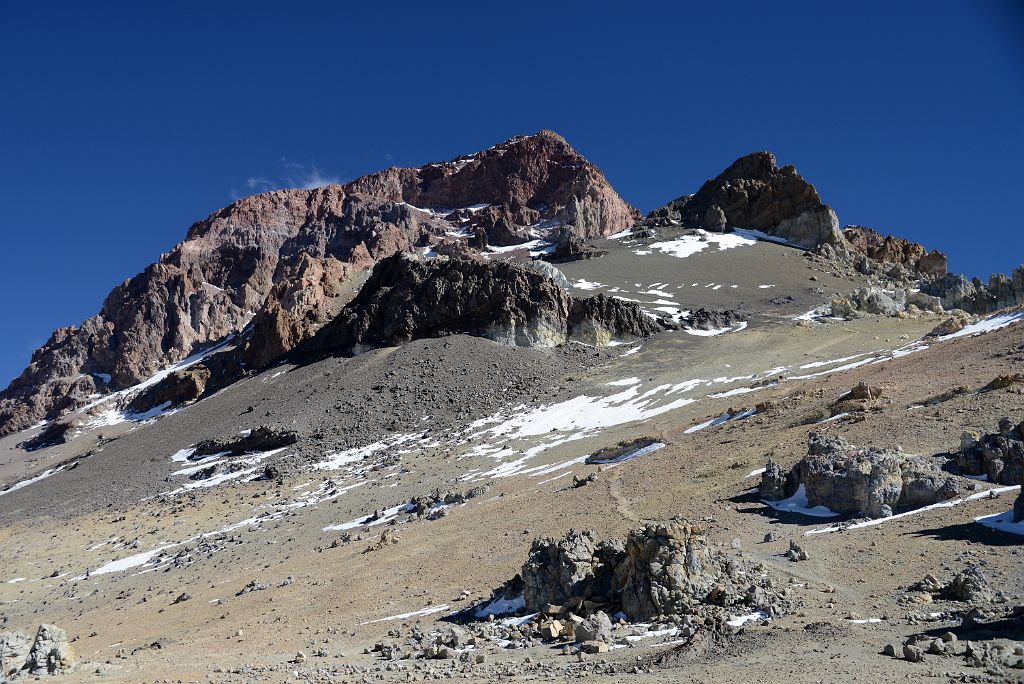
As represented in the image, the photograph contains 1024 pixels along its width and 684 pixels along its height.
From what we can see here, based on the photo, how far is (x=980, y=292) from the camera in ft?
253

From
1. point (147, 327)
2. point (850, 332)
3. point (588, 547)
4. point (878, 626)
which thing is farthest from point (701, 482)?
point (147, 327)

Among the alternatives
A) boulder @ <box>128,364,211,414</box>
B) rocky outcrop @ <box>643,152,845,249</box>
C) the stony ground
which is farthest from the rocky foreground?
rocky outcrop @ <box>643,152,845,249</box>

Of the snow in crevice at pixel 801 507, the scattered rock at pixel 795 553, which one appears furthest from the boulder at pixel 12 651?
the snow in crevice at pixel 801 507

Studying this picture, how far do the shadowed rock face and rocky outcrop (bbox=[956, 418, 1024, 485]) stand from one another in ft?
244

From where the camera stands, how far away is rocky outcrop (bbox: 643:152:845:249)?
110688 millimetres

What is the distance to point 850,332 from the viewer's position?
62812 mm

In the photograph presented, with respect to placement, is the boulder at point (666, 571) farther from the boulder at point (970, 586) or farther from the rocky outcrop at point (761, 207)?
the rocky outcrop at point (761, 207)

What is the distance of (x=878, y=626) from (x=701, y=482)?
1266 centimetres

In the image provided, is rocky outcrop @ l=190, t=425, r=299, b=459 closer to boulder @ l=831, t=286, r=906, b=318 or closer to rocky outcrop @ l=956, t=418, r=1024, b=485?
rocky outcrop @ l=956, t=418, r=1024, b=485

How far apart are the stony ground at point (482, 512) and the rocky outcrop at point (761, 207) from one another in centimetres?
3842

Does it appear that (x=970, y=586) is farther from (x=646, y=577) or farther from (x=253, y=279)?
(x=253, y=279)

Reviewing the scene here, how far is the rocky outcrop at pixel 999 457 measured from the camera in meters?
18.3

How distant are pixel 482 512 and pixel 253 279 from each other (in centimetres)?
13526

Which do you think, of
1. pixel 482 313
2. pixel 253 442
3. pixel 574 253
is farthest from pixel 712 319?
pixel 574 253
